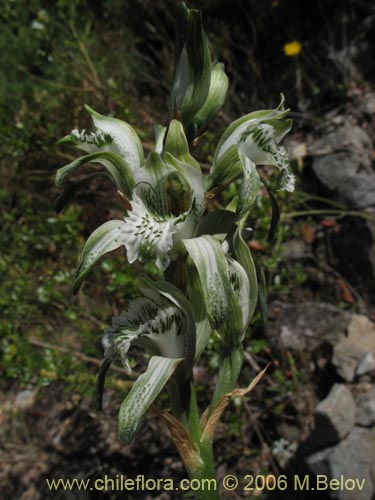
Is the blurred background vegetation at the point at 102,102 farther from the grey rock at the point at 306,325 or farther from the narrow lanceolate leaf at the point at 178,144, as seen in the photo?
the narrow lanceolate leaf at the point at 178,144

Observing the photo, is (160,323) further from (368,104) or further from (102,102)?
(368,104)

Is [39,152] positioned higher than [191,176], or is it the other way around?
[39,152]

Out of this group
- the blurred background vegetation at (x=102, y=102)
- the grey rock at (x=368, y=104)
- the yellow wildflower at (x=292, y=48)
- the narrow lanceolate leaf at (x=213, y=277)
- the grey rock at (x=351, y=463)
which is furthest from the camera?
the yellow wildflower at (x=292, y=48)

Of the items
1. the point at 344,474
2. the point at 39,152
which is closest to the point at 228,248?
the point at 344,474

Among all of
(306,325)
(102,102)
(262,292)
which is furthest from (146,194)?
(102,102)

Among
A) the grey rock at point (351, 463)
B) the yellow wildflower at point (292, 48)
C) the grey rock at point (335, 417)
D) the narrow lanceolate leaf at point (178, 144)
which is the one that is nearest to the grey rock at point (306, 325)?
the grey rock at point (335, 417)

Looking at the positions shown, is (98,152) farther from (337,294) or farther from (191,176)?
(337,294)

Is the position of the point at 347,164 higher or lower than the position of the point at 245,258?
higher
